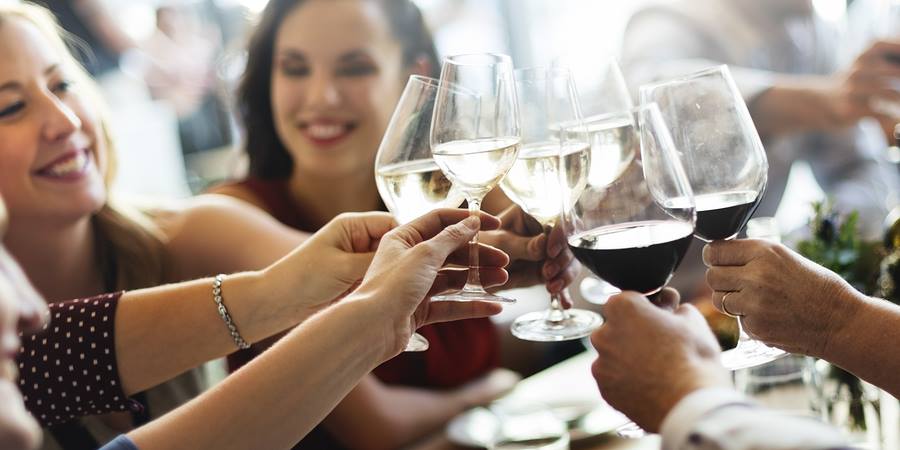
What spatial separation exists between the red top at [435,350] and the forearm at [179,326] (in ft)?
2.55

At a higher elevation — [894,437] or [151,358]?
[151,358]

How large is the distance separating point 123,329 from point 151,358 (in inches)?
2.5

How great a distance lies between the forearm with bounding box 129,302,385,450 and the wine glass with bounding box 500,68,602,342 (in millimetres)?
237

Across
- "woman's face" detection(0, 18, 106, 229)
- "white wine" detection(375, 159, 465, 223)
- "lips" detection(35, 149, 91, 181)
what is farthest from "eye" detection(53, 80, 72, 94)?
"white wine" detection(375, 159, 465, 223)

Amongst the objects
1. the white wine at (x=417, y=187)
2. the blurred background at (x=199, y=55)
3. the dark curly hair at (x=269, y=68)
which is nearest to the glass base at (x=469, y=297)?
the white wine at (x=417, y=187)

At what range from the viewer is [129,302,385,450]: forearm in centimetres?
91

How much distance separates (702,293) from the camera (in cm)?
182

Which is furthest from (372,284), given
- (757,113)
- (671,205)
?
(757,113)

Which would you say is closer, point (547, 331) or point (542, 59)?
point (547, 331)

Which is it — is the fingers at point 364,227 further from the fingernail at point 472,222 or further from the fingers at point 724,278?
the fingers at point 724,278

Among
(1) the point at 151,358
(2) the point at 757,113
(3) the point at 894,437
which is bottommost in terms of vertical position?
(3) the point at 894,437

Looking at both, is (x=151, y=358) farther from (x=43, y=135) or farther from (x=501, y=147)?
(x=501, y=147)

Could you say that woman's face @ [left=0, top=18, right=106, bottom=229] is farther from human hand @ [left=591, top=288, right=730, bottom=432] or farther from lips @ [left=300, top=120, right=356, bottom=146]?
human hand @ [left=591, top=288, right=730, bottom=432]

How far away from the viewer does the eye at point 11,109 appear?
1.46 meters
